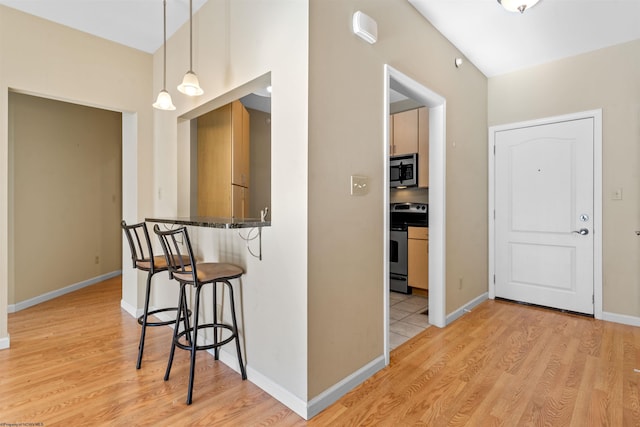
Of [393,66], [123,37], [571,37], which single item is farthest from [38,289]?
[571,37]

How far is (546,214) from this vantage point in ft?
11.5

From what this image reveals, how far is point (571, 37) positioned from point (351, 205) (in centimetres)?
284

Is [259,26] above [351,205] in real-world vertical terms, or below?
above

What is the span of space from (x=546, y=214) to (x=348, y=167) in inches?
108

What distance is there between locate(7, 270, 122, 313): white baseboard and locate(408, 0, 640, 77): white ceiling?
491 centimetres

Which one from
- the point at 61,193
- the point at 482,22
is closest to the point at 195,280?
the point at 482,22

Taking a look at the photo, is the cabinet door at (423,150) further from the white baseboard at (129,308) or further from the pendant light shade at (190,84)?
the white baseboard at (129,308)

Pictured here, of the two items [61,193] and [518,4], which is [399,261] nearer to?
[518,4]

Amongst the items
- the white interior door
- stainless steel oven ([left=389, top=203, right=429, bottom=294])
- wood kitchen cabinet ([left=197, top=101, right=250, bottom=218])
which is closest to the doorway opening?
stainless steel oven ([left=389, top=203, right=429, bottom=294])

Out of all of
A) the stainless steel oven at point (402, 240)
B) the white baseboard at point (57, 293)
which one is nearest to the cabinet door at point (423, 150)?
the stainless steel oven at point (402, 240)

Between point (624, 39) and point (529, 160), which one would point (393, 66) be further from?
point (624, 39)

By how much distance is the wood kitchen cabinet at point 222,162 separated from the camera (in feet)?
10.8

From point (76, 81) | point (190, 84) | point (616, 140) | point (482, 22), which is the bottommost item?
point (616, 140)

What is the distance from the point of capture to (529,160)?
361cm
